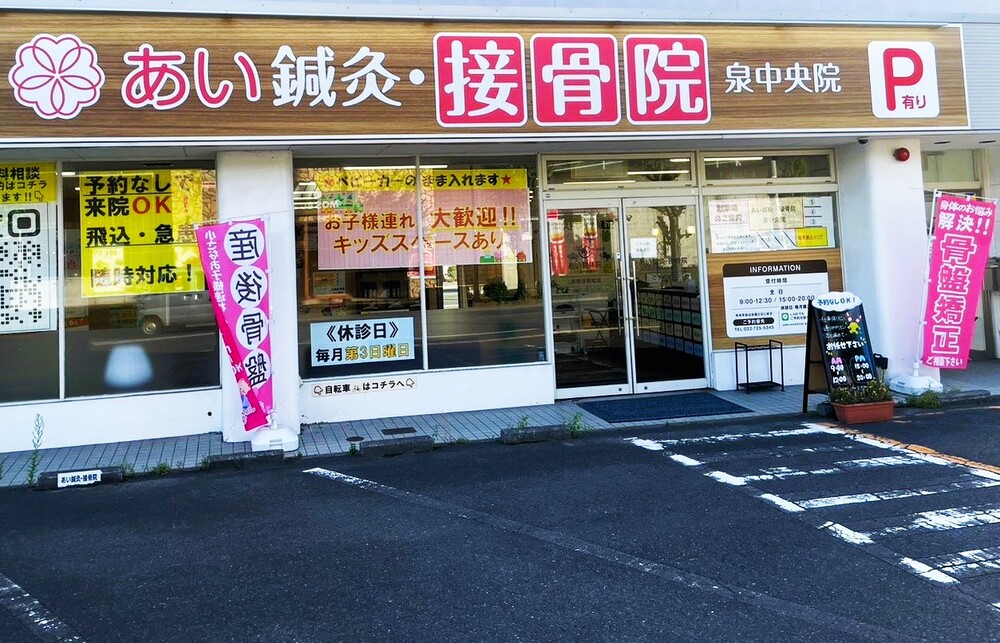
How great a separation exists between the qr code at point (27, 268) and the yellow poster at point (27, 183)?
0.26ft

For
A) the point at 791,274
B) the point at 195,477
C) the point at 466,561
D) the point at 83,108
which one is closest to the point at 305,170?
the point at 83,108

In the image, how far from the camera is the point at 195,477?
704 centimetres

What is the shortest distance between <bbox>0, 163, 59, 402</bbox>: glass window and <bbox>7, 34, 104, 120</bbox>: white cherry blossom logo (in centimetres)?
121

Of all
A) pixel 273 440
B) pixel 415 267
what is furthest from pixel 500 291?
pixel 273 440

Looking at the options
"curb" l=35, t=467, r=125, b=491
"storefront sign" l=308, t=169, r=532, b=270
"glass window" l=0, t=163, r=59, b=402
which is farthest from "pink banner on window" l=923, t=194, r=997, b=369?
"glass window" l=0, t=163, r=59, b=402

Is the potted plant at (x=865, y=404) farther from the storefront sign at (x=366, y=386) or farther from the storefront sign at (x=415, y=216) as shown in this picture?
the storefront sign at (x=366, y=386)

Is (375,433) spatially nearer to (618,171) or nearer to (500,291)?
(500,291)

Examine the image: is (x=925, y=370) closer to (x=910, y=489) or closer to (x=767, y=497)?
(x=910, y=489)

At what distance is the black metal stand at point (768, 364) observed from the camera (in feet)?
32.7

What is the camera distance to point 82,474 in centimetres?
689

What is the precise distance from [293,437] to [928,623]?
19.9 ft

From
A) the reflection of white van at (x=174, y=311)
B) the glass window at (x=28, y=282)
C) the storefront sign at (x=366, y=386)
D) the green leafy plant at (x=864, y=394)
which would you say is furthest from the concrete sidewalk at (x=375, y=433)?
the reflection of white van at (x=174, y=311)

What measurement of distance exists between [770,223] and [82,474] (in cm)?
893

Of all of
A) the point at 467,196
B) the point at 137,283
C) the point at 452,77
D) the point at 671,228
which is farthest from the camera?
the point at 671,228
